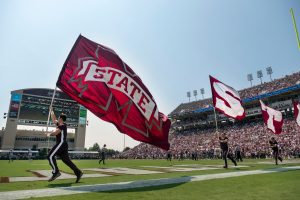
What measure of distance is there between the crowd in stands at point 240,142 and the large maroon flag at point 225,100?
9.70 metres

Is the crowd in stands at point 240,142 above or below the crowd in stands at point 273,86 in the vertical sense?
below

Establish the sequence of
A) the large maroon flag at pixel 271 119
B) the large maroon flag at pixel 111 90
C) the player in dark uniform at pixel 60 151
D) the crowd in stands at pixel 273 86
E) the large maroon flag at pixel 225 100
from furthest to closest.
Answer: the crowd in stands at pixel 273 86 → the large maroon flag at pixel 271 119 → the large maroon flag at pixel 225 100 → the player in dark uniform at pixel 60 151 → the large maroon flag at pixel 111 90

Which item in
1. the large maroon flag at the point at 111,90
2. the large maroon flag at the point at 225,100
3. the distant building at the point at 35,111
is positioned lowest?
the large maroon flag at the point at 111,90

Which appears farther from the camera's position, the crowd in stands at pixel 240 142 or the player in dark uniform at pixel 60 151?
the crowd in stands at pixel 240 142

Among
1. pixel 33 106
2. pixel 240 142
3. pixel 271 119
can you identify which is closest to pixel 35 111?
pixel 33 106

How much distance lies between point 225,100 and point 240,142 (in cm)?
3488

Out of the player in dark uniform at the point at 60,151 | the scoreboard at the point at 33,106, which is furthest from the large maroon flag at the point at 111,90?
the scoreboard at the point at 33,106

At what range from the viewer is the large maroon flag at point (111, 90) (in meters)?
6.32

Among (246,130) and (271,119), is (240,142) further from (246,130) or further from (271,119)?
(271,119)

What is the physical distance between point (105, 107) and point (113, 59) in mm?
1613

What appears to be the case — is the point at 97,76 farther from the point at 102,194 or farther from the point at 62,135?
the point at 102,194

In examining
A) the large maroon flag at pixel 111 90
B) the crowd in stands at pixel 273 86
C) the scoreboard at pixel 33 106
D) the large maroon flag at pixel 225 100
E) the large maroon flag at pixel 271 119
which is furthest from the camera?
the scoreboard at pixel 33 106

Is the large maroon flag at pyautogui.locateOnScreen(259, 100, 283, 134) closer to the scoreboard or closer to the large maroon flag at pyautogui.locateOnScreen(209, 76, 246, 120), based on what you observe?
the large maroon flag at pyautogui.locateOnScreen(209, 76, 246, 120)

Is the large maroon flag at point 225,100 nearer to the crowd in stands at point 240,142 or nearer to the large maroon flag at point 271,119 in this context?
the large maroon flag at point 271,119
